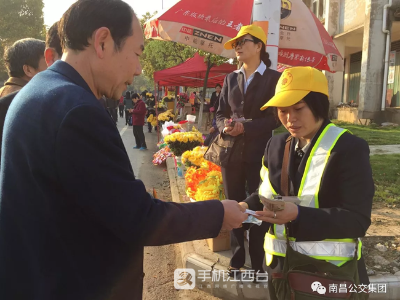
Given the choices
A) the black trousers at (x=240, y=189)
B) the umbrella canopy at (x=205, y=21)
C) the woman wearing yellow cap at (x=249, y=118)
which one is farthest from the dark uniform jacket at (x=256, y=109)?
the umbrella canopy at (x=205, y=21)

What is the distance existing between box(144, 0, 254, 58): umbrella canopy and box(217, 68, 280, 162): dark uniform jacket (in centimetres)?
197

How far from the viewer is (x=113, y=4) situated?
1262 mm

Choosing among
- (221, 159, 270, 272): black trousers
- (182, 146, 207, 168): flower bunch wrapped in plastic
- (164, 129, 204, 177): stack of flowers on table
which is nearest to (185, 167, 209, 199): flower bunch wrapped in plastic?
(221, 159, 270, 272): black trousers

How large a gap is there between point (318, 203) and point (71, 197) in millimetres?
1188

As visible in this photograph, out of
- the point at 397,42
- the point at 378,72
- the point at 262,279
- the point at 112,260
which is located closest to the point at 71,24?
the point at 112,260

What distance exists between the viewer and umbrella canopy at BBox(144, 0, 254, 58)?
485cm

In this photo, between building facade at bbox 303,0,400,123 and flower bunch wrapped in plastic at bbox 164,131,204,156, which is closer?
flower bunch wrapped in plastic at bbox 164,131,204,156

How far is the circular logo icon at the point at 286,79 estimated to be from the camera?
1806 millimetres

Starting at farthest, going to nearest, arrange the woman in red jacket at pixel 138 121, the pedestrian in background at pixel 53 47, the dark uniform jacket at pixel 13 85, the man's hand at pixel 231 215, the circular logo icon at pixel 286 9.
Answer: the woman in red jacket at pixel 138 121
the circular logo icon at pixel 286 9
the dark uniform jacket at pixel 13 85
the pedestrian in background at pixel 53 47
the man's hand at pixel 231 215

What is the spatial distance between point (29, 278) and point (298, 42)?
5.48 meters

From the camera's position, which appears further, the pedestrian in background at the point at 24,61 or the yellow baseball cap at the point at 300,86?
the pedestrian in background at the point at 24,61

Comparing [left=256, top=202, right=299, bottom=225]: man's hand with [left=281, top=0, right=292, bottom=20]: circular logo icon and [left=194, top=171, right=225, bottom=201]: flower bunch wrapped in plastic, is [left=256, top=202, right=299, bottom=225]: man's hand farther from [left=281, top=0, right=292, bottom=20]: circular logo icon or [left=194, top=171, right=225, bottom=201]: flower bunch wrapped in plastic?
[left=281, top=0, right=292, bottom=20]: circular logo icon

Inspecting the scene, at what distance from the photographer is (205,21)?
16.0 feet

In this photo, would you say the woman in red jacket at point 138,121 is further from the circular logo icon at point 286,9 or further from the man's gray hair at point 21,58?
the man's gray hair at point 21,58
